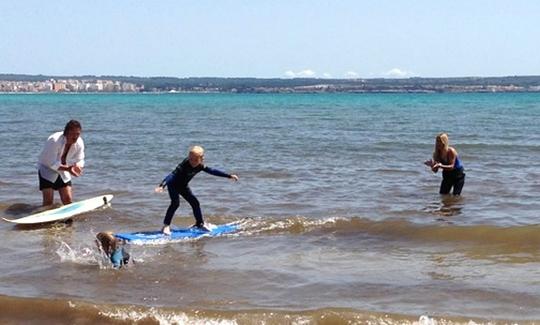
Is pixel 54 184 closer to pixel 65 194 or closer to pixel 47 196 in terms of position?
pixel 65 194

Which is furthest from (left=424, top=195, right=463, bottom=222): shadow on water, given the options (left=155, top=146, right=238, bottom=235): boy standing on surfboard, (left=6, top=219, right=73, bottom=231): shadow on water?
(left=6, top=219, right=73, bottom=231): shadow on water

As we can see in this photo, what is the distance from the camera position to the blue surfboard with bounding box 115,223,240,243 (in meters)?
11.1

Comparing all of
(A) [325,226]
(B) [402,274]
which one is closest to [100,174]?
(A) [325,226]

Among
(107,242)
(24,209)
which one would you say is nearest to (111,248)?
(107,242)

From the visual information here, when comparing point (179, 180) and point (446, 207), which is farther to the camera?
point (446, 207)

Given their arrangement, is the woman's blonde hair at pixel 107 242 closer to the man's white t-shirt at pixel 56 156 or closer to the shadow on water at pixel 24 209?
the man's white t-shirt at pixel 56 156

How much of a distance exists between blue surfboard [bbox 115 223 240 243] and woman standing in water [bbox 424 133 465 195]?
173 inches

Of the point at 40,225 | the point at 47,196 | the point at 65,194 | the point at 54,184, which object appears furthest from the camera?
the point at 47,196

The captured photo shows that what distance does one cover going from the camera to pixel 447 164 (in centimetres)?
1444

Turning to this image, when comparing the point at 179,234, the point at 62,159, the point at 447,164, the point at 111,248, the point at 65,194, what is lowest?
the point at 179,234

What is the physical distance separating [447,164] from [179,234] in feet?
19.3

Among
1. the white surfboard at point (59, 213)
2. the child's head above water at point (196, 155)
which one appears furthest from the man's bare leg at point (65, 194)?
the child's head above water at point (196, 155)

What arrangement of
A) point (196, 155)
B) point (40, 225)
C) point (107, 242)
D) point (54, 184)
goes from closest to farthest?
point (107, 242)
point (196, 155)
point (40, 225)
point (54, 184)

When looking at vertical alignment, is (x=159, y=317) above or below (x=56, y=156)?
below
